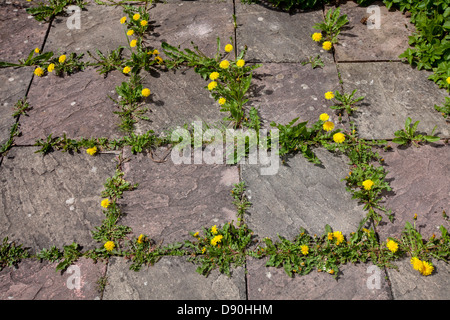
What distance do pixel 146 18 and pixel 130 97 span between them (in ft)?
3.20

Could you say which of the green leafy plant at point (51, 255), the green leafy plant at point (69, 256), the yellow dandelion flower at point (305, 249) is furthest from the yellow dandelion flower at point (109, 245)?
the yellow dandelion flower at point (305, 249)

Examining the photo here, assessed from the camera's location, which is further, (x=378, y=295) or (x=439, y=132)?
(x=439, y=132)

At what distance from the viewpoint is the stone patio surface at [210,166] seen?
2.45 m

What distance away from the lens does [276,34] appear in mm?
3619

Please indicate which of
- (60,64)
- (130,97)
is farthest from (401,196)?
(60,64)

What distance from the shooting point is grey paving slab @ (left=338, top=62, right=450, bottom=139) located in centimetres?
298

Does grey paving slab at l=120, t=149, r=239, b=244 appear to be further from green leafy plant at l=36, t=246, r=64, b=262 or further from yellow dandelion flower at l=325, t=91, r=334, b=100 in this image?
yellow dandelion flower at l=325, t=91, r=334, b=100

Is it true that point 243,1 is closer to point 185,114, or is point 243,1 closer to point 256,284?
point 185,114

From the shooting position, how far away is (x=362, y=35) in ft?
11.7

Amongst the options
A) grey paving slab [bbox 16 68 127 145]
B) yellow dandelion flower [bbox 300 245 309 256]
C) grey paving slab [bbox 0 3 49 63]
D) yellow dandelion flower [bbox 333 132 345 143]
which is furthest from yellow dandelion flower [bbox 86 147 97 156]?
yellow dandelion flower [bbox 333 132 345 143]

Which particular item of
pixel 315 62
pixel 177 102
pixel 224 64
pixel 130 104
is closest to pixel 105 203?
pixel 130 104

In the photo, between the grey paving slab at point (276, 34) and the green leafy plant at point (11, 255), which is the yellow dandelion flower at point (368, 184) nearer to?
the grey paving slab at point (276, 34)

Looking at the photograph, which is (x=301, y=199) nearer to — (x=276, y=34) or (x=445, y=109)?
(x=445, y=109)

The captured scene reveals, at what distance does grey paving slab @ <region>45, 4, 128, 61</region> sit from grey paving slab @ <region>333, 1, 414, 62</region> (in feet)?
6.97
